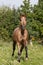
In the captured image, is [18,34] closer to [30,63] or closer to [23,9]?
[30,63]

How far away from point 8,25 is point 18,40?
60.0ft

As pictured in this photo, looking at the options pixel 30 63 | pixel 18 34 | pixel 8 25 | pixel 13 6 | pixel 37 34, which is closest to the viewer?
pixel 18 34

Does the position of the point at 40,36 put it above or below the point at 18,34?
below

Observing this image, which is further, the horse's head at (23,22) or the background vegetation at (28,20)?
the background vegetation at (28,20)

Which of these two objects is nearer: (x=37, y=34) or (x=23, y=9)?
(x=37, y=34)

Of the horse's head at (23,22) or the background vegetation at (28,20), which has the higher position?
the horse's head at (23,22)

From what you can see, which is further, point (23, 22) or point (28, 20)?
point (28, 20)

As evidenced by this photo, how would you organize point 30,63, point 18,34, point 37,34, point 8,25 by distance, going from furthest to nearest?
point 8,25 < point 37,34 < point 30,63 < point 18,34

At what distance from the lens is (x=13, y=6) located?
100ft

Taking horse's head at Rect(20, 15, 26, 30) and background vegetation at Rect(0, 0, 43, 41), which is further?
background vegetation at Rect(0, 0, 43, 41)

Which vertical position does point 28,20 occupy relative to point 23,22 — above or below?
below

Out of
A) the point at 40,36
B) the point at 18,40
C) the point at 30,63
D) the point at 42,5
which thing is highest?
the point at 18,40

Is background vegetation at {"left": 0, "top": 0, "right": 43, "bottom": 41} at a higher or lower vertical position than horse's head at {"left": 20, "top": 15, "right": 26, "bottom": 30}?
lower

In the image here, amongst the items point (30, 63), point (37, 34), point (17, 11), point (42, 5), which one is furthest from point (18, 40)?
point (17, 11)
